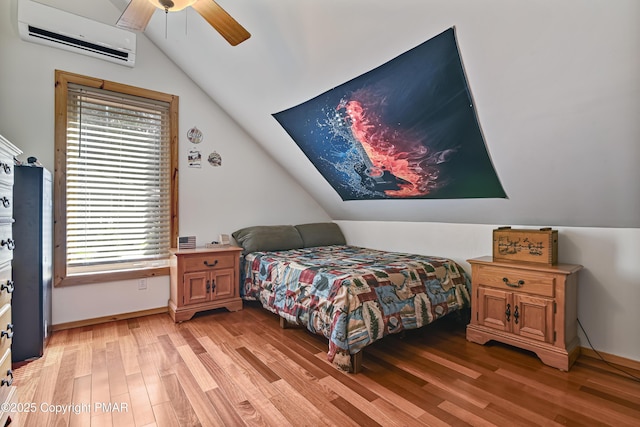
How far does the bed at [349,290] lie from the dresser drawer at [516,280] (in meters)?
0.34

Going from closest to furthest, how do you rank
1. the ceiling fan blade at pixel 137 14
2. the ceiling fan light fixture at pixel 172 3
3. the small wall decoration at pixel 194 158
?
the ceiling fan light fixture at pixel 172 3 → the ceiling fan blade at pixel 137 14 → the small wall decoration at pixel 194 158

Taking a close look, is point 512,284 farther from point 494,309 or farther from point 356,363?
point 356,363

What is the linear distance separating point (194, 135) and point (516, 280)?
131 inches

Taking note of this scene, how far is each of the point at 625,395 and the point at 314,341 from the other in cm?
192

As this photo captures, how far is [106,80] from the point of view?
120 inches

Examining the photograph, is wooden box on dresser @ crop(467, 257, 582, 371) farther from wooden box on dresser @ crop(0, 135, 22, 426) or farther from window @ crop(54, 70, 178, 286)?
window @ crop(54, 70, 178, 286)

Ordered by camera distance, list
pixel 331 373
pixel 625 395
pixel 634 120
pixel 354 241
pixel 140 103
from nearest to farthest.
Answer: pixel 634 120 → pixel 625 395 → pixel 331 373 → pixel 140 103 → pixel 354 241

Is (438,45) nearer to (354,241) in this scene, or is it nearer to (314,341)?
(314,341)

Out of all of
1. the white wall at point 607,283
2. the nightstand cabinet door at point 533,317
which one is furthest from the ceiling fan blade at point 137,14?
the white wall at point 607,283

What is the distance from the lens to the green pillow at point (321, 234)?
4059 millimetres

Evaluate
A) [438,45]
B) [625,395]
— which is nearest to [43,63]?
[438,45]

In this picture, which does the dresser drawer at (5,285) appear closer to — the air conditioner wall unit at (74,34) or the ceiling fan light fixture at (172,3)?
the ceiling fan light fixture at (172,3)

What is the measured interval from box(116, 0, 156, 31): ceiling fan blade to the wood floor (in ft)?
7.28

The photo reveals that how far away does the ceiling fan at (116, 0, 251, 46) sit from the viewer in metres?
1.75
